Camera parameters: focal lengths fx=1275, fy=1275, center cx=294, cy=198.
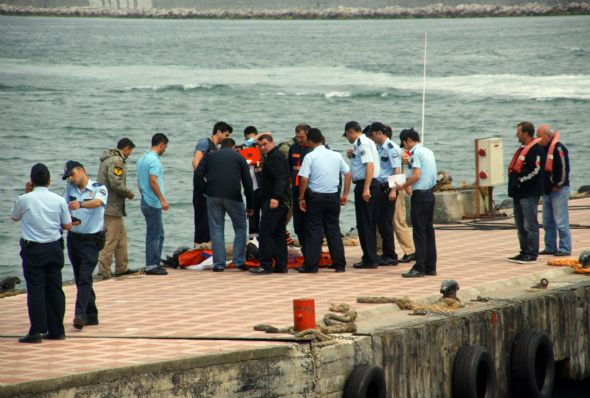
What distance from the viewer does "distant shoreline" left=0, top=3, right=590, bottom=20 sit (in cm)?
16062

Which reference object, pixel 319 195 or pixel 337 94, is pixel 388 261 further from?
pixel 337 94

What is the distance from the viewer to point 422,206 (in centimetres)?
1349

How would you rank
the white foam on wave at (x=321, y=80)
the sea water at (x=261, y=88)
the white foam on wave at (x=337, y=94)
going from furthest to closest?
1. the white foam on wave at (x=321, y=80)
2. the white foam on wave at (x=337, y=94)
3. the sea water at (x=261, y=88)

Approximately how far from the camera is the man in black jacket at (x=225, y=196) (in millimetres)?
14406

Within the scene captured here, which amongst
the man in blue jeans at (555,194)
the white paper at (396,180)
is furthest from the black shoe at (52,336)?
the man in blue jeans at (555,194)

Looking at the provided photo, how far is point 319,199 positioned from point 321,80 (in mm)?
84276

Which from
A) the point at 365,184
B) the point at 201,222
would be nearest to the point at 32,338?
the point at 365,184

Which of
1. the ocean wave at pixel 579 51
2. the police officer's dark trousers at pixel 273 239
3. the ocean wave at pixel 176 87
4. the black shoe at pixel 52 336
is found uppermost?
the ocean wave at pixel 579 51

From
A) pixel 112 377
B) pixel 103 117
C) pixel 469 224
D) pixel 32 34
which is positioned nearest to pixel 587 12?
pixel 32 34

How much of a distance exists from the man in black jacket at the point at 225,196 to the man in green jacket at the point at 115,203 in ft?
3.03

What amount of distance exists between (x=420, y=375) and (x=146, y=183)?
5137 mm

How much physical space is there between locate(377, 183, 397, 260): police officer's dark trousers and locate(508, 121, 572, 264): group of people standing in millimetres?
1362

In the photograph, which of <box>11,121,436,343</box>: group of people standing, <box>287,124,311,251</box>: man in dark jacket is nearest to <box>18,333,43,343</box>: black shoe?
<box>11,121,436,343</box>: group of people standing

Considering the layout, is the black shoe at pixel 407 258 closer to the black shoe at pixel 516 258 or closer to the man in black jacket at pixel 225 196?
the black shoe at pixel 516 258
